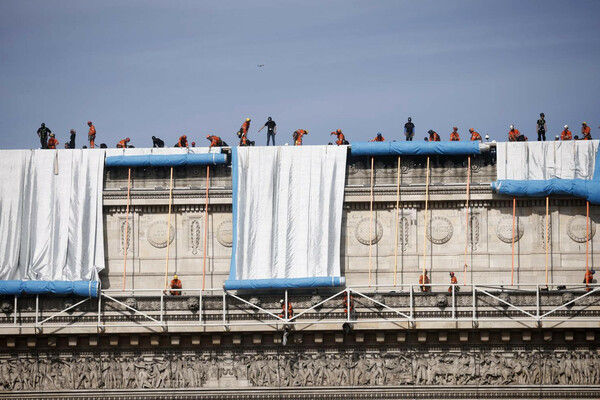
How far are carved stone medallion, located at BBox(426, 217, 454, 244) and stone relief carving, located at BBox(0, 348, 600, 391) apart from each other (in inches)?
243

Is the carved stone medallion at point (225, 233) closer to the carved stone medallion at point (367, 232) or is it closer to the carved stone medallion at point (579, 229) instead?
the carved stone medallion at point (367, 232)

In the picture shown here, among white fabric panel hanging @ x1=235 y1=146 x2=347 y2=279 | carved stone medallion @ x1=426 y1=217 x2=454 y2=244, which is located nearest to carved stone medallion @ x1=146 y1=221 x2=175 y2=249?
white fabric panel hanging @ x1=235 y1=146 x2=347 y2=279

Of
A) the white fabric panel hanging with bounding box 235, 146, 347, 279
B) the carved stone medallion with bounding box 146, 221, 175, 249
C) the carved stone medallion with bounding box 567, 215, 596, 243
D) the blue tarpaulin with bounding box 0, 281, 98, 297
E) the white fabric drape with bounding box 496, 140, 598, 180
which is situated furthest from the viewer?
the carved stone medallion with bounding box 146, 221, 175, 249

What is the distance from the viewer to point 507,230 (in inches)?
2183

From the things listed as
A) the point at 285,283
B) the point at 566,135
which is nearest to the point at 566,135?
the point at 566,135

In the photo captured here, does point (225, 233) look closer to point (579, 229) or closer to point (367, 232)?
point (367, 232)

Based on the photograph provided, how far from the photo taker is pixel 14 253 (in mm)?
54781

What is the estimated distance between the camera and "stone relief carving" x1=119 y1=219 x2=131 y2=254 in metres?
56.3

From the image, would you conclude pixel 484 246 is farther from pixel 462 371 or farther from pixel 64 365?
pixel 64 365

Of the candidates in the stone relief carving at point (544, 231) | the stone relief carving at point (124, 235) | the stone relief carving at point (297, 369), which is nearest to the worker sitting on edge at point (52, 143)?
the stone relief carving at point (124, 235)

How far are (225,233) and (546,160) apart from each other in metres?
14.9

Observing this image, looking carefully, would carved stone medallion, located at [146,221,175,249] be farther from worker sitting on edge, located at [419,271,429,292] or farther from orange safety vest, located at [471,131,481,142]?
orange safety vest, located at [471,131,481,142]

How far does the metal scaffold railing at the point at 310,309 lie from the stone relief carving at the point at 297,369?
153 centimetres

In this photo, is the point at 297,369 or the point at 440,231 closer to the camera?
the point at 297,369
